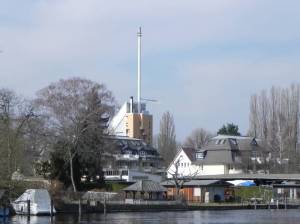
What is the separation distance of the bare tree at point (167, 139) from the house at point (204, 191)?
164ft

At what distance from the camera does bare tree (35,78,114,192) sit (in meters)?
82.5

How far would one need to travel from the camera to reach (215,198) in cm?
9888

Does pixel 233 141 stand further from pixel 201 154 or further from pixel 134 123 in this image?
pixel 134 123

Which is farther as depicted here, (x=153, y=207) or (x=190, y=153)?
(x=190, y=153)

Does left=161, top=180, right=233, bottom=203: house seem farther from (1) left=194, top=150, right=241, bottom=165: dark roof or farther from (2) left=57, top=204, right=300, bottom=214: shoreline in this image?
(1) left=194, top=150, right=241, bottom=165: dark roof

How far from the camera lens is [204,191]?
9856 centimetres

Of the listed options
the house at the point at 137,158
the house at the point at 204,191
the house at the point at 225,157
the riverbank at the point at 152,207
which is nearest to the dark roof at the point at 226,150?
the house at the point at 225,157

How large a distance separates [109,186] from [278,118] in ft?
116

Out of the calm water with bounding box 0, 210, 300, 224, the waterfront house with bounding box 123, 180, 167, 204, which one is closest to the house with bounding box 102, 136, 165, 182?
the waterfront house with bounding box 123, 180, 167, 204

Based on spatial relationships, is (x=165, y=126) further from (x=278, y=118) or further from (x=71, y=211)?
(x=71, y=211)

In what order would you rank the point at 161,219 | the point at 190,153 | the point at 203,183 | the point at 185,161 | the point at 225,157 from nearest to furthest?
the point at 161,219, the point at 203,183, the point at 225,157, the point at 185,161, the point at 190,153

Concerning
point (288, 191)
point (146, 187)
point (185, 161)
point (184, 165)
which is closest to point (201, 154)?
point (185, 161)

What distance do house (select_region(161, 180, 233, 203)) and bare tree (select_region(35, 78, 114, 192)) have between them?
755 inches

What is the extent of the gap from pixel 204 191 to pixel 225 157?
31594mm
